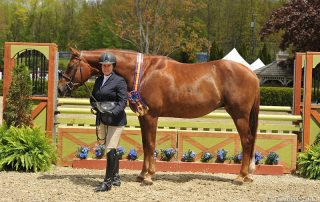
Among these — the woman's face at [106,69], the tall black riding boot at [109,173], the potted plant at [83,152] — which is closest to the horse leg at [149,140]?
the tall black riding boot at [109,173]

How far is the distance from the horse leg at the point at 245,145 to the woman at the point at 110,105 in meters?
1.75

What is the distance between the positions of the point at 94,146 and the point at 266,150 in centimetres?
289

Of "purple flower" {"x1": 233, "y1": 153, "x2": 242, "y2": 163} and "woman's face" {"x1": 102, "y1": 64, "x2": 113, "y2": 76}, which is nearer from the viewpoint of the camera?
"woman's face" {"x1": 102, "y1": 64, "x2": 113, "y2": 76}

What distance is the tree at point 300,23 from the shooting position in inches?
1045

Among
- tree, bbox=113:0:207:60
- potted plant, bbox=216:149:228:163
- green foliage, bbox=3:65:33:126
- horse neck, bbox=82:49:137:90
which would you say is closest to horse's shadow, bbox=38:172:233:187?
potted plant, bbox=216:149:228:163

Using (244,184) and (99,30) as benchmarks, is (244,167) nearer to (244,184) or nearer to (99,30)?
(244,184)

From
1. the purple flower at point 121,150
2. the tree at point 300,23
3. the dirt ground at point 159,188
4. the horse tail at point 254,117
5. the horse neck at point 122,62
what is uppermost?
the tree at point 300,23

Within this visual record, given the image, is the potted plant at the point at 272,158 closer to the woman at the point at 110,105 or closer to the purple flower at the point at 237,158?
the purple flower at the point at 237,158

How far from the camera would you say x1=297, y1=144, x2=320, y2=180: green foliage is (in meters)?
7.37

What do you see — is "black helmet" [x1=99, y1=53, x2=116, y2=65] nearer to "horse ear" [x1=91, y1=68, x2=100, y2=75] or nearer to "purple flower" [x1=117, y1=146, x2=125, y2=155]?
"horse ear" [x1=91, y1=68, x2=100, y2=75]

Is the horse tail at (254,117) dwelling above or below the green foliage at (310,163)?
above

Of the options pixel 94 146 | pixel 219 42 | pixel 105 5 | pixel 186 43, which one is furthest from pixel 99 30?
pixel 94 146

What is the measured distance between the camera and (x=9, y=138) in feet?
24.4

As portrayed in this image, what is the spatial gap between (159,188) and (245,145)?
1445 mm
